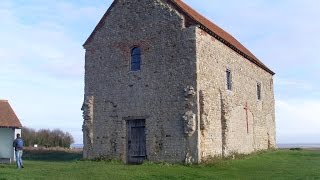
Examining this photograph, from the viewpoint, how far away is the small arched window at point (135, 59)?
22359 mm

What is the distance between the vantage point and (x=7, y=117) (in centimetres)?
3014

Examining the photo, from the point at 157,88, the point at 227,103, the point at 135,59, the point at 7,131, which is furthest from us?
the point at 7,131

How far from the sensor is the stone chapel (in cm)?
2056

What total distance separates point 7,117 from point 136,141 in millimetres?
12638

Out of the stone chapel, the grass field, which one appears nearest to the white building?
the stone chapel

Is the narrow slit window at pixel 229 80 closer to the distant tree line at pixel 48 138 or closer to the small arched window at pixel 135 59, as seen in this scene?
the small arched window at pixel 135 59

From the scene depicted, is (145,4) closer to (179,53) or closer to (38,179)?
(179,53)

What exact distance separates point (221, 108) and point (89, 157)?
7464mm

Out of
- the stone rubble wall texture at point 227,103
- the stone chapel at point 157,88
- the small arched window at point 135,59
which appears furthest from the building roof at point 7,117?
the stone rubble wall texture at point 227,103

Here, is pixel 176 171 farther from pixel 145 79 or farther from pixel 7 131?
pixel 7 131

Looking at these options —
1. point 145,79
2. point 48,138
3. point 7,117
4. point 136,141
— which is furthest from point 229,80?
point 48,138

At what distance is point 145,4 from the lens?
22.3 m

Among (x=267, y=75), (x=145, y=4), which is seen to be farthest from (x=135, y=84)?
(x=267, y=75)

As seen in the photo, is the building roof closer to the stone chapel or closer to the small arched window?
the stone chapel
